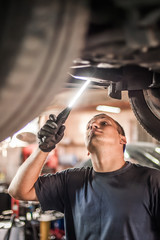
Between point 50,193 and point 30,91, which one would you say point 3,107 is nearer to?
point 30,91

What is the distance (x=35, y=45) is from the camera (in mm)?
401

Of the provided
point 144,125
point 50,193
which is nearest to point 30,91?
point 144,125

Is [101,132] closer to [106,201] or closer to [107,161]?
[107,161]

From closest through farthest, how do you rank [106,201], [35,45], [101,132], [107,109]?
1. [35,45]
2. [106,201]
3. [101,132]
4. [107,109]

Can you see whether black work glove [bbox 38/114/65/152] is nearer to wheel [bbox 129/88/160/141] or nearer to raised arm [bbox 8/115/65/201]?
raised arm [bbox 8/115/65/201]

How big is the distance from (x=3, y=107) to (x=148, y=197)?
Answer: 106 cm

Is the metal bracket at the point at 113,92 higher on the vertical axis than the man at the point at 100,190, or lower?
higher

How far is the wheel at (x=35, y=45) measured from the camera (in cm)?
38

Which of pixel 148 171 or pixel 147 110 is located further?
pixel 148 171

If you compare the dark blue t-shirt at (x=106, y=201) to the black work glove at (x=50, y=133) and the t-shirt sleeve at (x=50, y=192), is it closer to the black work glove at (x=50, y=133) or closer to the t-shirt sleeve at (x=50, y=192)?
the t-shirt sleeve at (x=50, y=192)

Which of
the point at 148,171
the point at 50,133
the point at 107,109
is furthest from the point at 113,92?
the point at 107,109

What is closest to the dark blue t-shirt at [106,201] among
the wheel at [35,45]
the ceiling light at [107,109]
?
the wheel at [35,45]

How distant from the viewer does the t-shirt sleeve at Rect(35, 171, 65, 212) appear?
5.00ft

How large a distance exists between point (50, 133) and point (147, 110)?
1.50 ft
